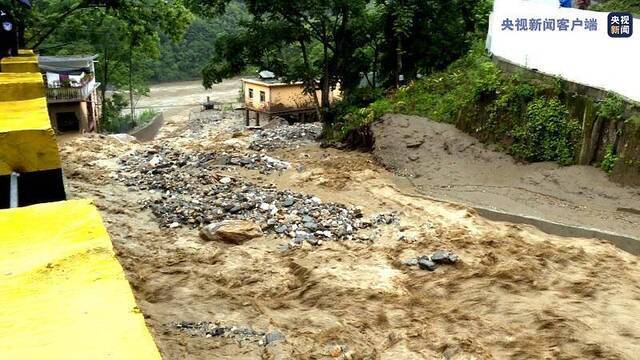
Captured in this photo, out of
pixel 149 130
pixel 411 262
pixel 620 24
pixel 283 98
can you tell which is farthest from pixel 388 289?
pixel 149 130

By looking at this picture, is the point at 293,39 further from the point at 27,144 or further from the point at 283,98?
the point at 283,98

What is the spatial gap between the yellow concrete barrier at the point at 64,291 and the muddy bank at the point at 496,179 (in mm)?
9869

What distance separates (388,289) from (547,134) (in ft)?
21.0

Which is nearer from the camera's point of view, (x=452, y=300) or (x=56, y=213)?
(x=56, y=213)

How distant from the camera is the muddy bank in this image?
10.6 m

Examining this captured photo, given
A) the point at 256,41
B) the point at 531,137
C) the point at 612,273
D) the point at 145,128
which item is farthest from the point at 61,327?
the point at 145,128

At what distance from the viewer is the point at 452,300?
8055 mm

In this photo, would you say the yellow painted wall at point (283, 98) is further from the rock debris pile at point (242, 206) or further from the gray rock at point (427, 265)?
the gray rock at point (427, 265)

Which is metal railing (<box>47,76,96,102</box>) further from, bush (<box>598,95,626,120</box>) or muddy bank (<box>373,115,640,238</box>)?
bush (<box>598,95,626,120</box>)

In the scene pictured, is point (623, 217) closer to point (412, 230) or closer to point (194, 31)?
point (412, 230)

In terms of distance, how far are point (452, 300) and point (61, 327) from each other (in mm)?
7180

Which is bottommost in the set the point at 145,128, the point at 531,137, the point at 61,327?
the point at 145,128

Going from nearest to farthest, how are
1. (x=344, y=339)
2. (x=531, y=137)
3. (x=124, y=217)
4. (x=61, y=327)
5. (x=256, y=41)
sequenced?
(x=61, y=327), (x=344, y=339), (x=124, y=217), (x=531, y=137), (x=256, y=41)

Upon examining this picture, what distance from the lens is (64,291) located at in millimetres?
1658
